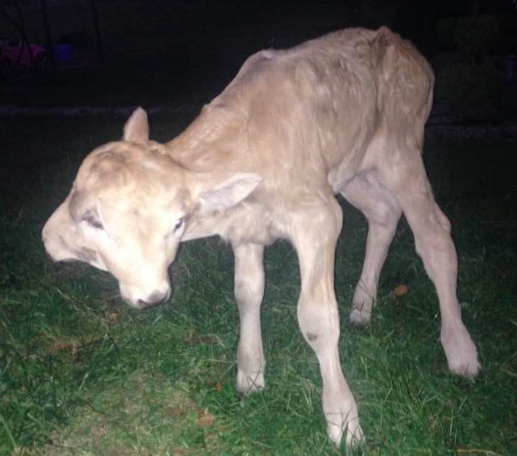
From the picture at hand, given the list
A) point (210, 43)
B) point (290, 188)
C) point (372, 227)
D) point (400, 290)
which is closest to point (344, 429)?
point (290, 188)

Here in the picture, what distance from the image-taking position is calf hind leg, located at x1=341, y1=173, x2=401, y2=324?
5184 millimetres

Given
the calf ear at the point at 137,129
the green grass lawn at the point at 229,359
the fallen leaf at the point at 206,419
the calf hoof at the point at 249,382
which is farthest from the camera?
the calf hoof at the point at 249,382

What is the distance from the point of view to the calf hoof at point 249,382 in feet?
14.6

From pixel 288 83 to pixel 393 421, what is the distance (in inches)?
73.3

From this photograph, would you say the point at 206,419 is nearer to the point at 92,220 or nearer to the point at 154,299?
the point at 154,299

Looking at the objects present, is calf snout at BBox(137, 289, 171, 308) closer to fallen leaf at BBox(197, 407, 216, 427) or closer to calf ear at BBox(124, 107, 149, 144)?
calf ear at BBox(124, 107, 149, 144)

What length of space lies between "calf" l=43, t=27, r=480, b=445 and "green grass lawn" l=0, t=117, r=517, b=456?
22 cm

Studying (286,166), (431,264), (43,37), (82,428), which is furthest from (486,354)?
(43,37)

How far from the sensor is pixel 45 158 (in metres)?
9.36

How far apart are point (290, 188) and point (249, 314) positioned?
103cm

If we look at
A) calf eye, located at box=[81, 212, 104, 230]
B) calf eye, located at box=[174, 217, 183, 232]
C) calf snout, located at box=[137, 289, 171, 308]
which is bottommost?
calf snout, located at box=[137, 289, 171, 308]

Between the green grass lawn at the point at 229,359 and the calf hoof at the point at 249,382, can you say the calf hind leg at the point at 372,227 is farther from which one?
the calf hoof at the point at 249,382

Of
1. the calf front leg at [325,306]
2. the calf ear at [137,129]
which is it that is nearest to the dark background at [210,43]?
the calf front leg at [325,306]

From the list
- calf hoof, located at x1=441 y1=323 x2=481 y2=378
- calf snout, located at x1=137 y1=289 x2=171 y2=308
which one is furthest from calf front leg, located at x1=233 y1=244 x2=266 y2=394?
calf snout, located at x1=137 y1=289 x2=171 y2=308
